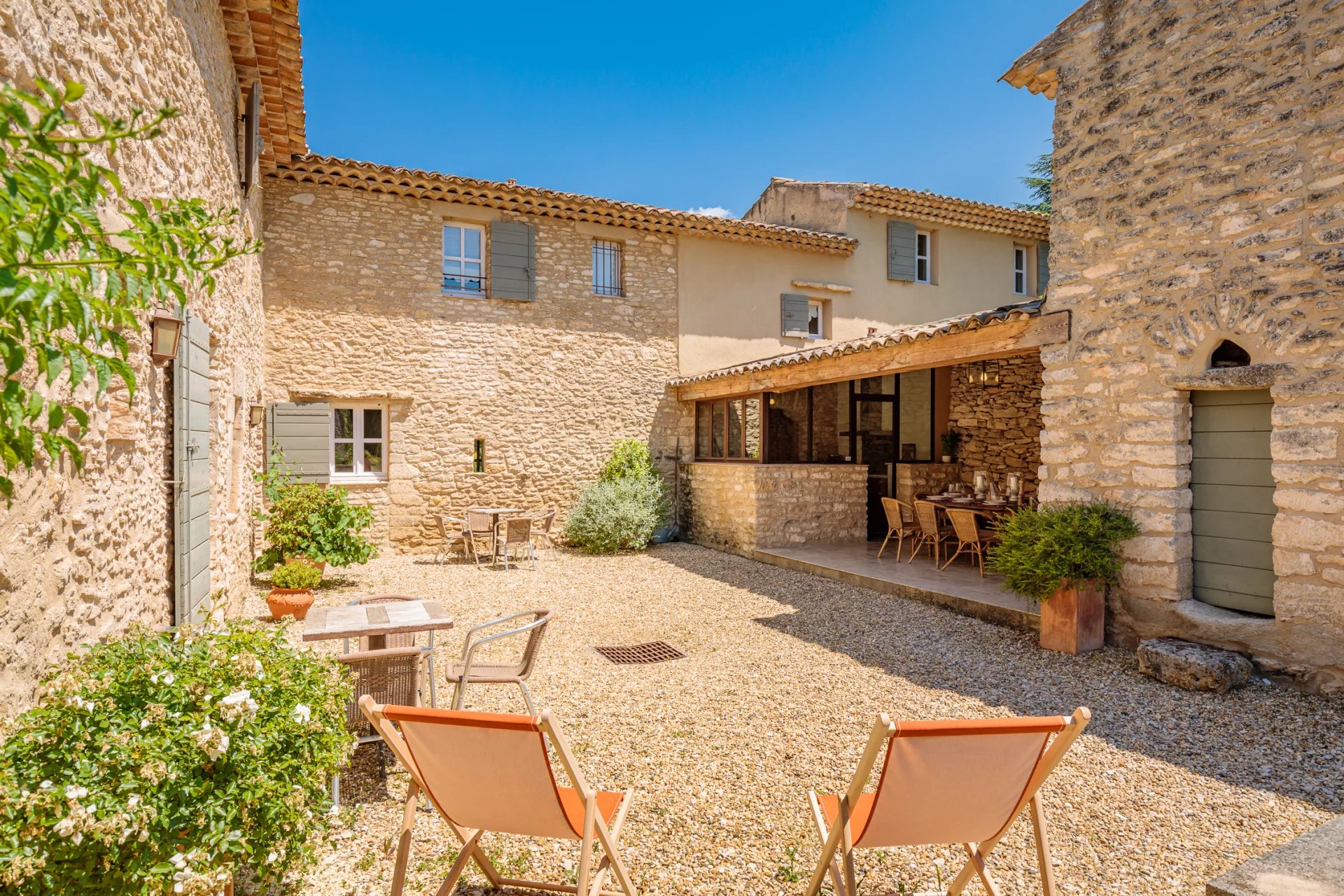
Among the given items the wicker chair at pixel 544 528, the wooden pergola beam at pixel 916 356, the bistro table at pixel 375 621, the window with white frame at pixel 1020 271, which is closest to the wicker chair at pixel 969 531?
the wooden pergola beam at pixel 916 356

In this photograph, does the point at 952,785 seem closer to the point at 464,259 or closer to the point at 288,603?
the point at 288,603

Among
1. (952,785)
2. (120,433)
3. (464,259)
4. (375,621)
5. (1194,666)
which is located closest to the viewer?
(952,785)

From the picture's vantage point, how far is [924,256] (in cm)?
1367

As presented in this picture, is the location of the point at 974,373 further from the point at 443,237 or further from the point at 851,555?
the point at 443,237

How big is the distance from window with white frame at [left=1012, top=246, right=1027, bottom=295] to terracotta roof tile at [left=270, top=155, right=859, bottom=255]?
4.02 meters

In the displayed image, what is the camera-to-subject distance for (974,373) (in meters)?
10.6

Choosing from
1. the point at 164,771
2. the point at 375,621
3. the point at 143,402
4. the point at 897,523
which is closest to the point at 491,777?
the point at 164,771

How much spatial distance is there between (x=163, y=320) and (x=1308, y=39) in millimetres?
6619

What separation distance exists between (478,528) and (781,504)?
4.06m

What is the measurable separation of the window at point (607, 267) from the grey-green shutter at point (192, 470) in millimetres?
7095

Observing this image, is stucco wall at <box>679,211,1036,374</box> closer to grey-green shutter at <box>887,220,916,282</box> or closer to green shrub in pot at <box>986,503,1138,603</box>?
grey-green shutter at <box>887,220,916,282</box>

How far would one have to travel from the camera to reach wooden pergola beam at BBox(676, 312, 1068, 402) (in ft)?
19.0

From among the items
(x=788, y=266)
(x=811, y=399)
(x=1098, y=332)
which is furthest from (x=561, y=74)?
(x=1098, y=332)

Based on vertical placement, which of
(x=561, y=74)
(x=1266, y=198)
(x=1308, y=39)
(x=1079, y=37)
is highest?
(x=561, y=74)
